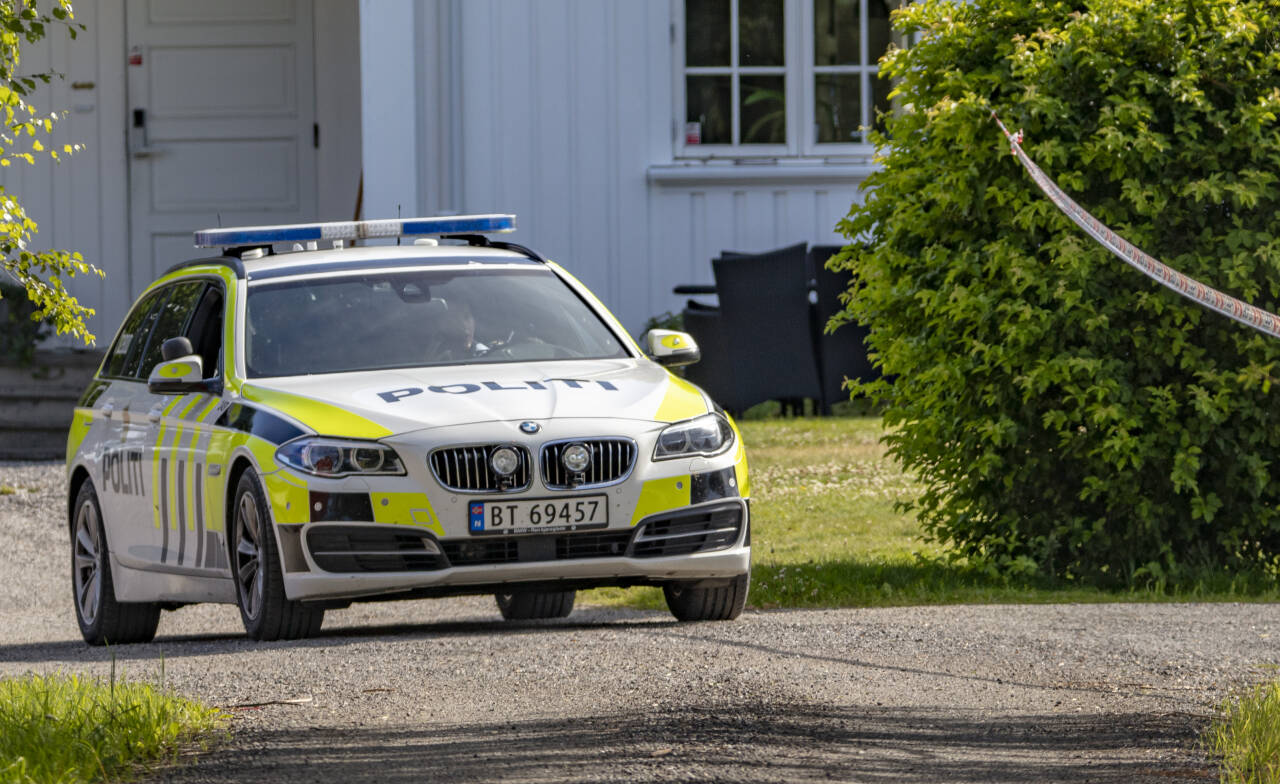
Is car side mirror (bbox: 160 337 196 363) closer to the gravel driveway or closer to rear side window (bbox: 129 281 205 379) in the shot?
rear side window (bbox: 129 281 205 379)

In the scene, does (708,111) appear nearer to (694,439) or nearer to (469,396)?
(694,439)

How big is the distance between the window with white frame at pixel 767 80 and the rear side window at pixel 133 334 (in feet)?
25.5

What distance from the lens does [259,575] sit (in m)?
7.27

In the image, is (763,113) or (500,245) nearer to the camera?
(500,245)

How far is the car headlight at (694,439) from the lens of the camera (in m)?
7.29

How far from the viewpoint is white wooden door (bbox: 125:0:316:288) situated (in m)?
17.7

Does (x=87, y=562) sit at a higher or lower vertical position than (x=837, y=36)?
lower

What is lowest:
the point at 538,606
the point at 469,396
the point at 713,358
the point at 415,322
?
the point at 538,606

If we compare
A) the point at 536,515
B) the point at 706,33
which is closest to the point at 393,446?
the point at 536,515

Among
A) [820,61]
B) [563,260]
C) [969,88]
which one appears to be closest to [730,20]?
[820,61]

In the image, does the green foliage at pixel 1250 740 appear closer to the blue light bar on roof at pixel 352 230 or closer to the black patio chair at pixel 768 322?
the blue light bar on roof at pixel 352 230

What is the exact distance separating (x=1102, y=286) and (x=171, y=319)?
3918 mm

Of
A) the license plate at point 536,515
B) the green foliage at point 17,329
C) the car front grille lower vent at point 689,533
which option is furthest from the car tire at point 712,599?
the green foliage at point 17,329

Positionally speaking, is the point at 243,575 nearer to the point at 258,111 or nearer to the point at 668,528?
the point at 668,528
